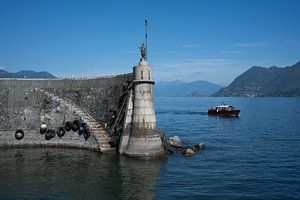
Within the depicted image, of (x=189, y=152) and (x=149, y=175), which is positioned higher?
(x=189, y=152)

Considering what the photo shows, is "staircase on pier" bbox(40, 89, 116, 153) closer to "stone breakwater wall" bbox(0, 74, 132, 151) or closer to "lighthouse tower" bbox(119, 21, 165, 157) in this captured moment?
"stone breakwater wall" bbox(0, 74, 132, 151)

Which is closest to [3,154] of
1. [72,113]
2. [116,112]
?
[72,113]

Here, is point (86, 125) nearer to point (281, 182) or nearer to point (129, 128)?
point (129, 128)

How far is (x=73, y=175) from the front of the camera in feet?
108

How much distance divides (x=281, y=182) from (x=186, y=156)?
12030 millimetres

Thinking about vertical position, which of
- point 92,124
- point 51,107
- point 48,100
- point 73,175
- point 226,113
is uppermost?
point 48,100

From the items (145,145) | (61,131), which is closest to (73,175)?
(145,145)

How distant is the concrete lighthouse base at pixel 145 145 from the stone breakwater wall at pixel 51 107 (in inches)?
217

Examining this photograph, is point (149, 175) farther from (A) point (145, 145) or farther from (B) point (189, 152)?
(B) point (189, 152)

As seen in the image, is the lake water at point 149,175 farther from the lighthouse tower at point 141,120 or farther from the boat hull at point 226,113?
the boat hull at point 226,113

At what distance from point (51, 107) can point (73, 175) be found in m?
14.8

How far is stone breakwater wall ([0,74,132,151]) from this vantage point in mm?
44781

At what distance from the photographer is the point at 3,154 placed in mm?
41406

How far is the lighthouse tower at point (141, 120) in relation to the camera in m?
39.1
